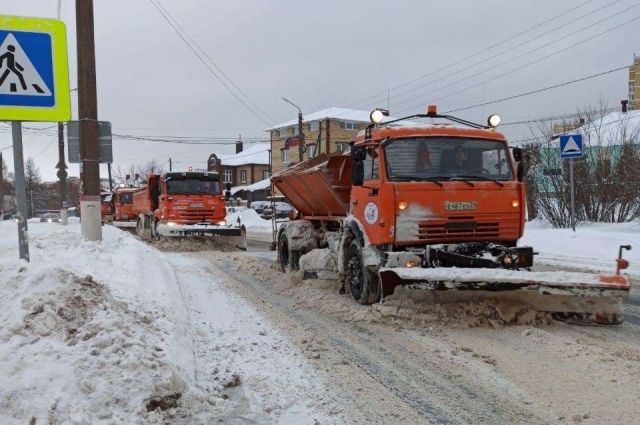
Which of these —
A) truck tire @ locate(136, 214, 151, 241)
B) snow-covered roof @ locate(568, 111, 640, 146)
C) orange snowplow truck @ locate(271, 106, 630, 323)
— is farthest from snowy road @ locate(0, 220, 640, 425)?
truck tire @ locate(136, 214, 151, 241)

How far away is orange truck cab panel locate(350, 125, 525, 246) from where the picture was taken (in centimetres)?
650

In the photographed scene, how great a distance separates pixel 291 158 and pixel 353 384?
52.0m

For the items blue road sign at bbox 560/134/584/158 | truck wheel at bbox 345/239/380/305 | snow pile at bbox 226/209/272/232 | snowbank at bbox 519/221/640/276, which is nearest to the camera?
truck wheel at bbox 345/239/380/305

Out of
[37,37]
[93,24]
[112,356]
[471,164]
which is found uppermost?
[93,24]

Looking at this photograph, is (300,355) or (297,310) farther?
(297,310)

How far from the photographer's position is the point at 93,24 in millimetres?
11258

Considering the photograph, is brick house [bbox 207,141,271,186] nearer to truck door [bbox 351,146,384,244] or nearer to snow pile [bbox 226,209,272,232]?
snow pile [bbox 226,209,272,232]

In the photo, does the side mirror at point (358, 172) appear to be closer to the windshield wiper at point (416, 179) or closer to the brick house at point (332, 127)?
the windshield wiper at point (416, 179)

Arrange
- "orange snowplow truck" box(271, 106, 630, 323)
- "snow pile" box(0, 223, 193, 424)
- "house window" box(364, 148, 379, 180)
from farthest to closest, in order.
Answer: "house window" box(364, 148, 379, 180) → "orange snowplow truck" box(271, 106, 630, 323) → "snow pile" box(0, 223, 193, 424)

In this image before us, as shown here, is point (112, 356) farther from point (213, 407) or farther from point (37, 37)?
point (37, 37)

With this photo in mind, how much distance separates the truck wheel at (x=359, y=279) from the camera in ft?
23.0

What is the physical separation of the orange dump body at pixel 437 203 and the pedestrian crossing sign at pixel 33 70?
12.5 feet

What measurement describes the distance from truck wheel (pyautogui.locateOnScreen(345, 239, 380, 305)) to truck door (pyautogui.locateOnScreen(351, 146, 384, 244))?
0.41 m

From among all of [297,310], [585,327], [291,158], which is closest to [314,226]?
[297,310]
